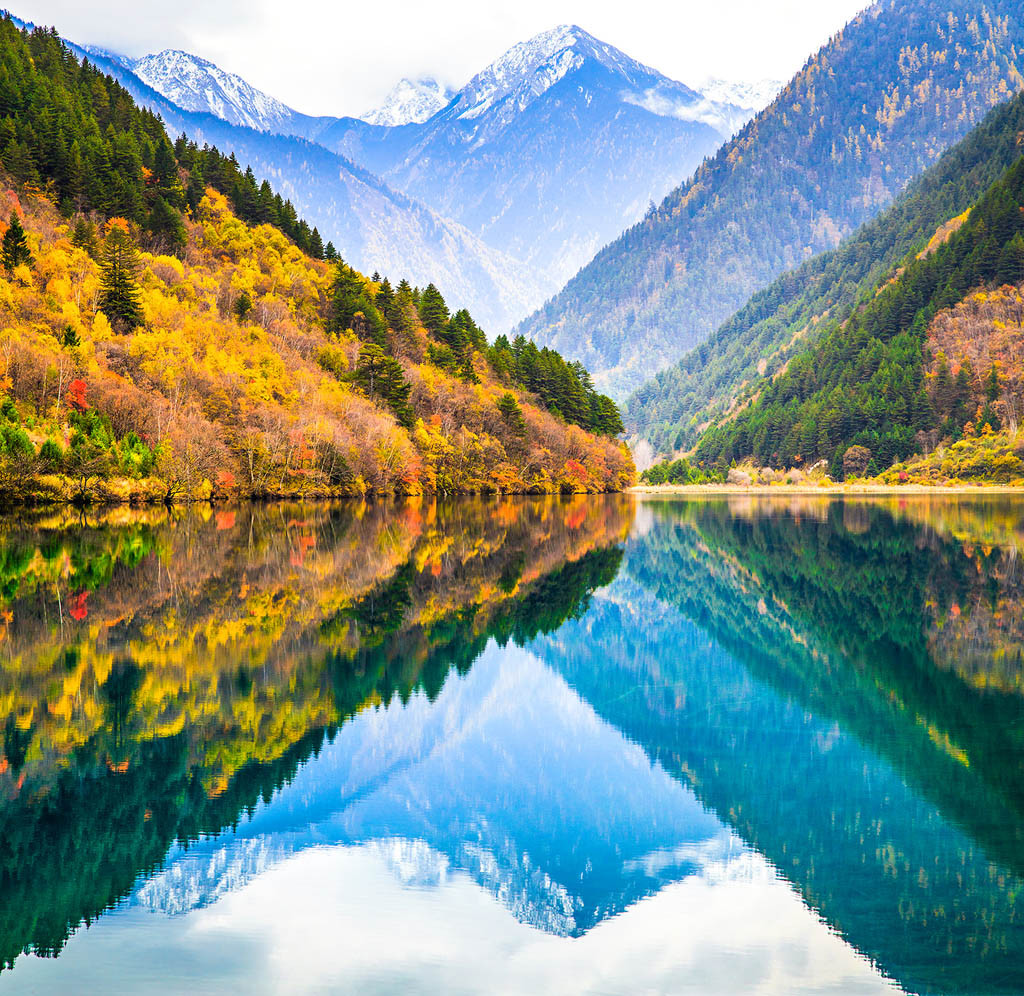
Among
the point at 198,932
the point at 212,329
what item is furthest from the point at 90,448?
the point at 198,932

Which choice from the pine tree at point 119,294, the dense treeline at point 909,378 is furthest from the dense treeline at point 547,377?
the dense treeline at point 909,378

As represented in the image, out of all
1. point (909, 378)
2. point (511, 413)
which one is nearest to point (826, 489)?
point (909, 378)

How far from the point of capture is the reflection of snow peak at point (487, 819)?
351 inches

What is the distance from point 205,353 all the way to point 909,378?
5412 inches

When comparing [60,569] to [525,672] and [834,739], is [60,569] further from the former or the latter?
[834,739]

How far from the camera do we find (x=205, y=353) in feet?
285

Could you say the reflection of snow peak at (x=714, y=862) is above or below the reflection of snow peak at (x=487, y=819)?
above

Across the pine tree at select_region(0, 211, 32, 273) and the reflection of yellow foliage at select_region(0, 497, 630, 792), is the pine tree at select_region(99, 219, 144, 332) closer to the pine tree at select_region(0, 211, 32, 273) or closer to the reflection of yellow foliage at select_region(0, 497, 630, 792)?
the pine tree at select_region(0, 211, 32, 273)

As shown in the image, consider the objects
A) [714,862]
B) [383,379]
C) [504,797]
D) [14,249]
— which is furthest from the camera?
[383,379]

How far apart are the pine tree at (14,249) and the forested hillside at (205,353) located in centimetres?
18

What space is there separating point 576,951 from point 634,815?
2990 millimetres

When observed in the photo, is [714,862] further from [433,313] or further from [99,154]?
[433,313]

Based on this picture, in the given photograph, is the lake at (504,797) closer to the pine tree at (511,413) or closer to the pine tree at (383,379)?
the pine tree at (383,379)

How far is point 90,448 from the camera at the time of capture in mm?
63906
